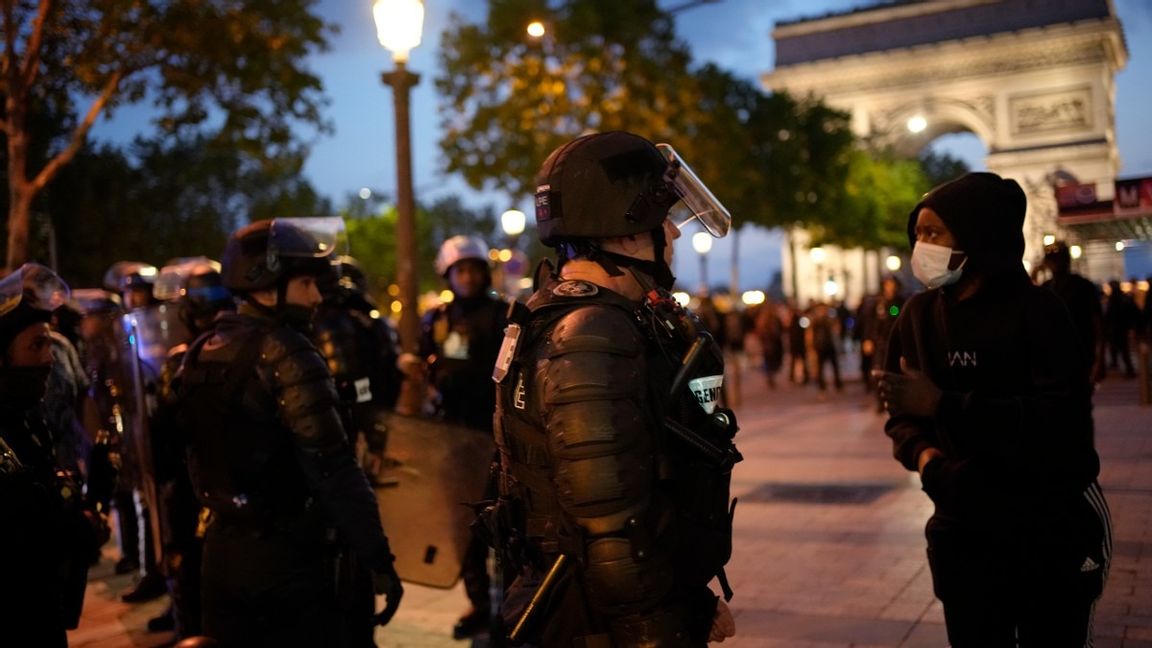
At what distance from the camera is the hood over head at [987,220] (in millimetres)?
3264

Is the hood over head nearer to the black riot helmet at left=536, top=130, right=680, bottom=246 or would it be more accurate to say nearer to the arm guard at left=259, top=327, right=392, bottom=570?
the black riot helmet at left=536, top=130, right=680, bottom=246

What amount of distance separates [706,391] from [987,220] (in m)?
1.30

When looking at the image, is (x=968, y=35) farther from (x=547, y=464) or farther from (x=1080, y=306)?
(x=547, y=464)

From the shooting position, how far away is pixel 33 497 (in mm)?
2971

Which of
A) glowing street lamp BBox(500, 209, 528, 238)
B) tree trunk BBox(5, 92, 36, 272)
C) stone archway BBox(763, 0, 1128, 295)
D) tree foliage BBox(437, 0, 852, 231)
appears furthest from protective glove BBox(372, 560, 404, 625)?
stone archway BBox(763, 0, 1128, 295)

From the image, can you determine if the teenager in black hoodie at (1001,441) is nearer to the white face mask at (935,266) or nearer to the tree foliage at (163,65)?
the white face mask at (935,266)

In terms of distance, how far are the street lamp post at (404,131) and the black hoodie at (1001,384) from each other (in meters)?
5.42

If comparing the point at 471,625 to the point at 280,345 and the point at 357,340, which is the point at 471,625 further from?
the point at 280,345

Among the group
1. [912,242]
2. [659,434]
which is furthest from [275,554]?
[912,242]

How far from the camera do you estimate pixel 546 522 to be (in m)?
2.55

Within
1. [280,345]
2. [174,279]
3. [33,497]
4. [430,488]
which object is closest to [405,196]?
[174,279]

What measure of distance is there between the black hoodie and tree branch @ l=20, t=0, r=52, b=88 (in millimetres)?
12260

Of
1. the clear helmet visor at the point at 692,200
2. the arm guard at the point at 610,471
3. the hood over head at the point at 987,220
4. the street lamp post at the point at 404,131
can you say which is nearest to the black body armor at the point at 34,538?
the arm guard at the point at 610,471

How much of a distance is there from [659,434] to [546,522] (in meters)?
0.35
